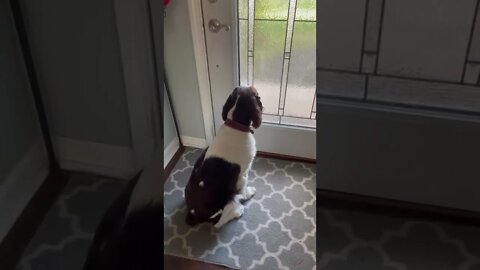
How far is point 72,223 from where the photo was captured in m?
0.58

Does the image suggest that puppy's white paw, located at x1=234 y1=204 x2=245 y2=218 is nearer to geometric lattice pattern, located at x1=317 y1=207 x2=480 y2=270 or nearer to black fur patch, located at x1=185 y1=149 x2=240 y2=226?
black fur patch, located at x1=185 y1=149 x2=240 y2=226

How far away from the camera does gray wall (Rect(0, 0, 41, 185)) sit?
0.52m

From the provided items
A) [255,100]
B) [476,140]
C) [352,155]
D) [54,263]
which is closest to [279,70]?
[255,100]

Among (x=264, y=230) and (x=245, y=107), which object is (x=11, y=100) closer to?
(x=245, y=107)

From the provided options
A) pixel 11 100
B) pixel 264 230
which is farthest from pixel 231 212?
pixel 11 100

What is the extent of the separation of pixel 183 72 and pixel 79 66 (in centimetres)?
29

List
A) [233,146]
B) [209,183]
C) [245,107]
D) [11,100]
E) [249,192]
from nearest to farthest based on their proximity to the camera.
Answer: [11,100], [245,107], [233,146], [209,183], [249,192]

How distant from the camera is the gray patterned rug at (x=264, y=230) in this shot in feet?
3.24

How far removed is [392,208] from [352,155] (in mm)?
89

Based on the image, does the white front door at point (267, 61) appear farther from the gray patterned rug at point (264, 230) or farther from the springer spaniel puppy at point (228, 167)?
the gray patterned rug at point (264, 230)

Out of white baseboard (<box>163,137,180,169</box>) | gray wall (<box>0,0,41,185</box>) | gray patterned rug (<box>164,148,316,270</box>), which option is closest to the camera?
gray wall (<box>0,0,41,185</box>)

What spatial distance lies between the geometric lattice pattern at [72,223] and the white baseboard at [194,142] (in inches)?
11.2

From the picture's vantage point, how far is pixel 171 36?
90cm

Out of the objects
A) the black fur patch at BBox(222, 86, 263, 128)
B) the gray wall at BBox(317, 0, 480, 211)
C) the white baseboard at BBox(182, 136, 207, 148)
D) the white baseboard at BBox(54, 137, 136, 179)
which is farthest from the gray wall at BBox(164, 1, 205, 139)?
the gray wall at BBox(317, 0, 480, 211)
